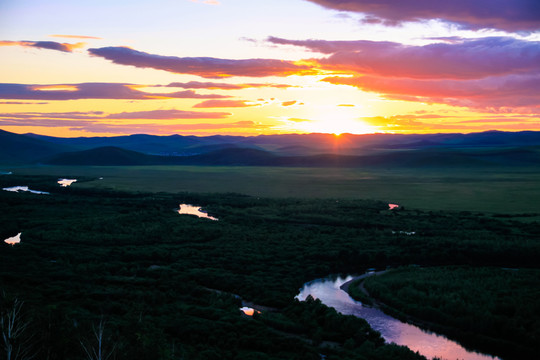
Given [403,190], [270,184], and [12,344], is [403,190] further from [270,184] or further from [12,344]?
[12,344]

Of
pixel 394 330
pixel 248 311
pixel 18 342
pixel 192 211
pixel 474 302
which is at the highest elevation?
pixel 18 342

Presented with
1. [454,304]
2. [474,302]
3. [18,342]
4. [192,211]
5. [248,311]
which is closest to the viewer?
[18,342]

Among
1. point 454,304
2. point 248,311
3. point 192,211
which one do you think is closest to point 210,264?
point 248,311

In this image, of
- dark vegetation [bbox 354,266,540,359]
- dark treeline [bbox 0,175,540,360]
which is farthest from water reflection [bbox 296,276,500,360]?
dark treeline [bbox 0,175,540,360]

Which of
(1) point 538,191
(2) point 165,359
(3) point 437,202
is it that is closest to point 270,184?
(3) point 437,202

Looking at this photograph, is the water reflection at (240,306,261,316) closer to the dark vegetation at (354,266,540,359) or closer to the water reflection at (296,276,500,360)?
the water reflection at (296,276,500,360)

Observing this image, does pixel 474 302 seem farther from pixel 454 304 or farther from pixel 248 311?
pixel 248 311

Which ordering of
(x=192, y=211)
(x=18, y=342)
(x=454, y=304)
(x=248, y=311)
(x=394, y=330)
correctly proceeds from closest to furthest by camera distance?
(x=18, y=342), (x=394, y=330), (x=454, y=304), (x=248, y=311), (x=192, y=211)

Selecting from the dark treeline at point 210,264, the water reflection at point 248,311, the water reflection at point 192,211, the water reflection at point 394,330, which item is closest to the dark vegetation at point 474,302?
the water reflection at point 394,330
